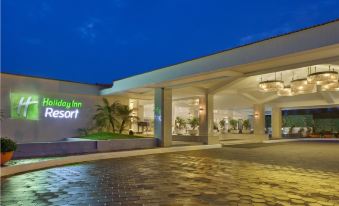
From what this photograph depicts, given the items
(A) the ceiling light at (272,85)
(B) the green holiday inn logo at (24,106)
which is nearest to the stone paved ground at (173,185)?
(A) the ceiling light at (272,85)

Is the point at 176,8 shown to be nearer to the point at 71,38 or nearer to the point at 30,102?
the point at 71,38

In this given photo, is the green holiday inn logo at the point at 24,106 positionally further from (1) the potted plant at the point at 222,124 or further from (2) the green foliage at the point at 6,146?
(1) the potted plant at the point at 222,124

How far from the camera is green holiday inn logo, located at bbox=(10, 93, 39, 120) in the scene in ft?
48.6

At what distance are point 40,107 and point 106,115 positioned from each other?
4.01 metres

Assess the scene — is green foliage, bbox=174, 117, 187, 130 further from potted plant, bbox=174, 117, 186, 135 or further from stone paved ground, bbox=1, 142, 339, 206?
stone paved ground, bbox=1, 142, 339, 206

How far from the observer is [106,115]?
18.2m

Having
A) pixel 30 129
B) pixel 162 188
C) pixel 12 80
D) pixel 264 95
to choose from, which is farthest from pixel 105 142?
pixel 264 95

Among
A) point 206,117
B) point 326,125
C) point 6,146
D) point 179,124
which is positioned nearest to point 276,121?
point 326,125

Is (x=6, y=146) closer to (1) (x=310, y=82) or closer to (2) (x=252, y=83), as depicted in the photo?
(1) (x=310, y=82)

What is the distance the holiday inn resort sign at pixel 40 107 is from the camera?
14.9 m

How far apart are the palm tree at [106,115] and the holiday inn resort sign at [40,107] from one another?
4.31ft

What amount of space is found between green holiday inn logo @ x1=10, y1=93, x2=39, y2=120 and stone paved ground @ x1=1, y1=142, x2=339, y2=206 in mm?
7125

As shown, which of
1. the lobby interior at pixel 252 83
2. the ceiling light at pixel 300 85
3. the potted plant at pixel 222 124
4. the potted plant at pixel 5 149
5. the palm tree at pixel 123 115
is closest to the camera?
the potted plant at pixel 5 149

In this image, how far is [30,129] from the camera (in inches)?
614
